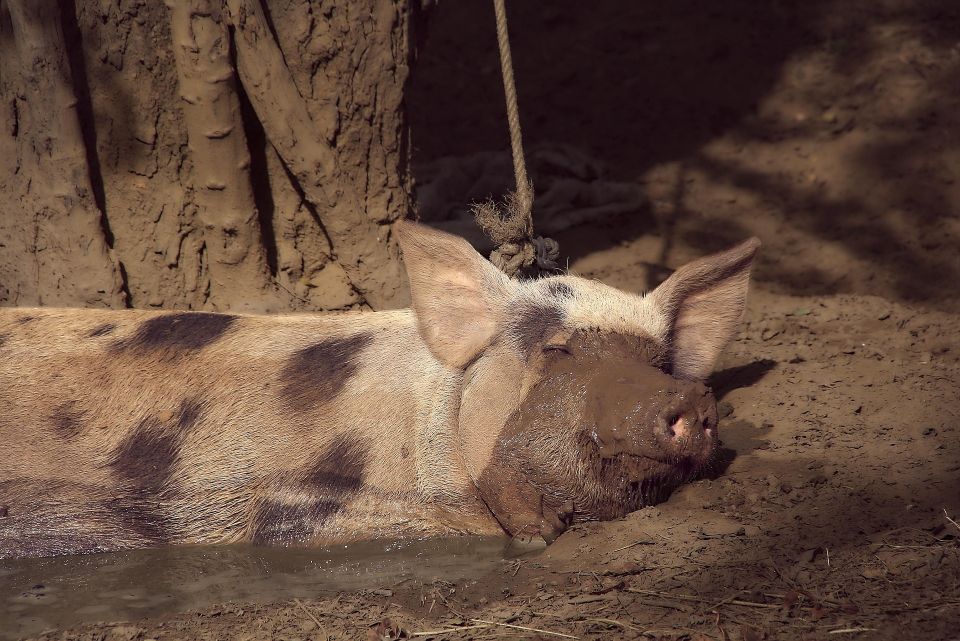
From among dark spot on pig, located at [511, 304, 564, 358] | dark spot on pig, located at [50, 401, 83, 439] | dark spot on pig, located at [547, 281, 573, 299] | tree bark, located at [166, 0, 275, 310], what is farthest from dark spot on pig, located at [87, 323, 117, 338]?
dark spot on pig, located at [547, 281, 573, 299]

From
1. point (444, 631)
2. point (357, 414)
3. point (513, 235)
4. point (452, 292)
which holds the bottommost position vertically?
point (444, 631)

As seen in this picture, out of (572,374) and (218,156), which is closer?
(572,374)

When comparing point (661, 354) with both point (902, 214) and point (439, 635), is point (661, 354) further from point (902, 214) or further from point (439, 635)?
point (902, 214)

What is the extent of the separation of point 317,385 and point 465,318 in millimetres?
562

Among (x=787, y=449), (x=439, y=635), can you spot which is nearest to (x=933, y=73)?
(x=787, y=449)

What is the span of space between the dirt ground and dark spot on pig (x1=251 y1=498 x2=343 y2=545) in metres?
0.46

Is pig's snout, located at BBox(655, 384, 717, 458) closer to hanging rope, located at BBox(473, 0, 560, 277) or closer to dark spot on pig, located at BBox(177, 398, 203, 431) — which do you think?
hanging rope, located at BBox(473, 0, 560, 277)

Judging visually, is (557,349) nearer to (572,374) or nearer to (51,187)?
(572,374)

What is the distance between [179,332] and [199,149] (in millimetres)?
953

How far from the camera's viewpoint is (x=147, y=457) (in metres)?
3.61

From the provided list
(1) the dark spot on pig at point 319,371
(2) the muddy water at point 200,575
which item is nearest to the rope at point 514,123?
(1) the dark spot on pig at point 319,371

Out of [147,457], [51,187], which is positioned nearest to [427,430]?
[147,457]

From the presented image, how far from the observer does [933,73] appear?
24.3 feet

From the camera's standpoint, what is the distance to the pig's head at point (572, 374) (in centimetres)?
315
